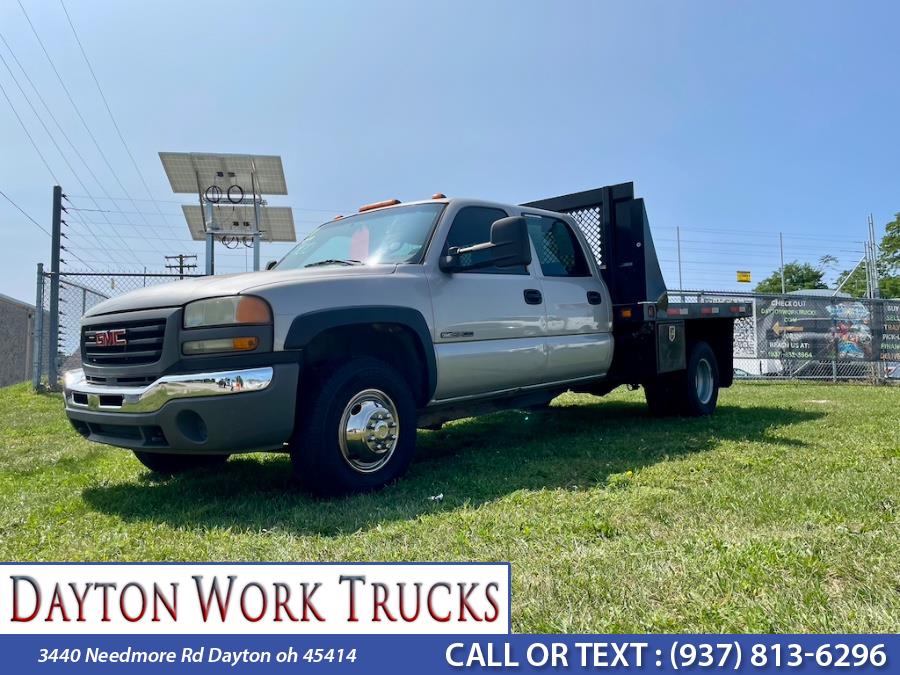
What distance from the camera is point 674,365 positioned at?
6.38 meters

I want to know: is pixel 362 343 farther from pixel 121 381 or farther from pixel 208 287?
pixel 121 381

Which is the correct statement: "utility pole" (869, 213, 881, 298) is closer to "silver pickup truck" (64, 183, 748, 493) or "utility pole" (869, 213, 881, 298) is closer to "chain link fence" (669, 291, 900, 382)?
"chain link fence" (669, 291, 900, 382)

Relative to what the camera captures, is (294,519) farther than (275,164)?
No

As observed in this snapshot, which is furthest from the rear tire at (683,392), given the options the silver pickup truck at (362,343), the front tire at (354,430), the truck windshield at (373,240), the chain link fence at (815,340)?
the chain link fence at (815,340)

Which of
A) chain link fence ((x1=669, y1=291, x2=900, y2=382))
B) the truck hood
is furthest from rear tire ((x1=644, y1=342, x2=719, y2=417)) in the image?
chain link fence ((x1=669, y1=291, x2=900, y2=382))

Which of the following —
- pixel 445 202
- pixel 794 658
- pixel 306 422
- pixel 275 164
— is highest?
pixel 275 164

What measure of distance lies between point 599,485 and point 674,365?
2.94 meters

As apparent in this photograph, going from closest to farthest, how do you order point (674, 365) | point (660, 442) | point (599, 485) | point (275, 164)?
point (599, 485) < point (660, 442) < point (674, 365) < point (275, 164)

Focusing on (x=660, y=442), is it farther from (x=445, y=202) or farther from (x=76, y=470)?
(x=76, y=470)

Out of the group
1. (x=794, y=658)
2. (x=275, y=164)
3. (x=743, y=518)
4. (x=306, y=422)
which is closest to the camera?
(x=794, y=658)

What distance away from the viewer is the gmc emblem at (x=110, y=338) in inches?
143

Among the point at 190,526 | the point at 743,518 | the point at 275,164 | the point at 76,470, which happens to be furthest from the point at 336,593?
the point at 275,164

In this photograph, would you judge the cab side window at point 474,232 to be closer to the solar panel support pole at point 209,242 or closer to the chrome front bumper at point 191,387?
the chrome front bumper at point 191,387

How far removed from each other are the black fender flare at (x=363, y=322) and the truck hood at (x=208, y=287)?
0.22m
